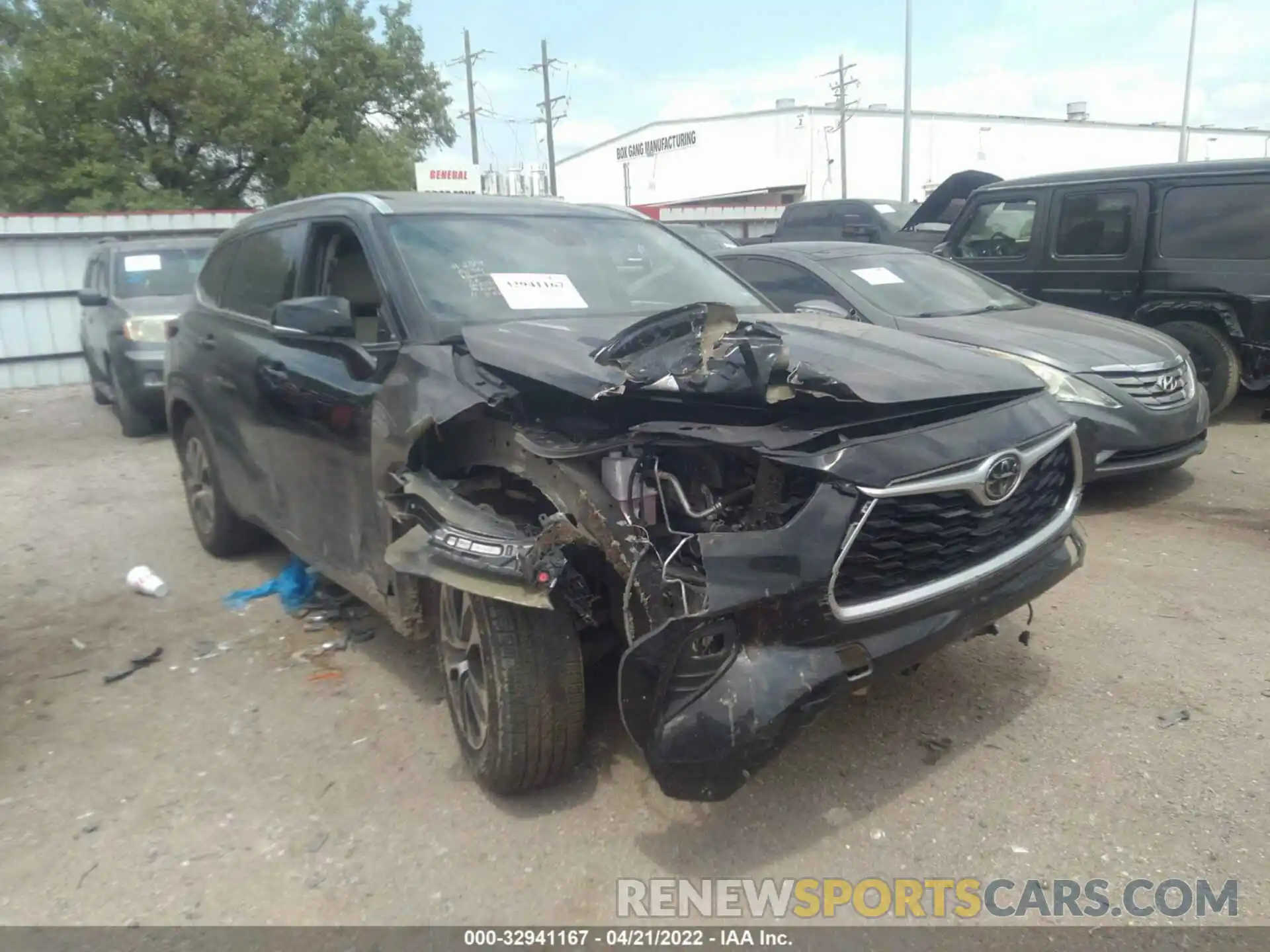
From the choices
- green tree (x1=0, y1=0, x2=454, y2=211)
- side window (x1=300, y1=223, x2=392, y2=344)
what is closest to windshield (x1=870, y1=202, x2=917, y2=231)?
side window (x1=300, y1=223, x2=392, y2=344)

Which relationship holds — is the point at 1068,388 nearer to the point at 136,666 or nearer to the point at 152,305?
the point at 136,666

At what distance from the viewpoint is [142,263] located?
33.0 ft

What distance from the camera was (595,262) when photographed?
3.96 metres

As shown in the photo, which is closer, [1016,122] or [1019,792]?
[1019,792]

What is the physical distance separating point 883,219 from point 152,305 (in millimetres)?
10035

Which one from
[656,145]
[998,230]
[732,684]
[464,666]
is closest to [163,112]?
[998,230]

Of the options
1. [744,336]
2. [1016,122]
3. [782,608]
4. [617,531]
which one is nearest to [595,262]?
[744,336]

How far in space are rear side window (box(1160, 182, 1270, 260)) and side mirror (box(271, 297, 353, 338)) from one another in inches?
269

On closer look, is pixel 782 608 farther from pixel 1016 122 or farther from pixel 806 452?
pixel 1016 122

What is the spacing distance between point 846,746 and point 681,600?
112 cm

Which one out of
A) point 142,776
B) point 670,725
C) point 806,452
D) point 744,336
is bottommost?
point 142,776

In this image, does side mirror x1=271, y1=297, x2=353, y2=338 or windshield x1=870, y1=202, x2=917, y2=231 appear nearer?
side mirror x1=271, y1=297, x2=353, y2=338

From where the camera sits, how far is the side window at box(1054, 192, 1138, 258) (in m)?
7.84
